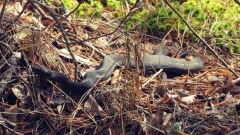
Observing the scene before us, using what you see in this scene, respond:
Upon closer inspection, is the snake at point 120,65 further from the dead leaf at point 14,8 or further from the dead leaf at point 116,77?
the dead leaf at point 14,8

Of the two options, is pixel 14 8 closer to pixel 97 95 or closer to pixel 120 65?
pixel 120 65

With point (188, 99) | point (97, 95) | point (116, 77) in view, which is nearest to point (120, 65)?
point (116, 77)

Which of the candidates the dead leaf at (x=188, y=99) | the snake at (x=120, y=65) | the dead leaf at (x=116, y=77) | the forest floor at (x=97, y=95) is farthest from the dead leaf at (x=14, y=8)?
the dead leaf at (x=188, y=99)

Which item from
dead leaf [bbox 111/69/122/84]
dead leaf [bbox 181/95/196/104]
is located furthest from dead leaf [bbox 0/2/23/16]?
dead leaf [bbox 181/95/196/104]

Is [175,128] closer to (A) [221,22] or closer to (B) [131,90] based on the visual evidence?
(B) [131,90]

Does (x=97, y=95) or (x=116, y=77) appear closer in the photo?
(x=97, y=95)

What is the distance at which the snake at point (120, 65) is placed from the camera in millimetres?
4621

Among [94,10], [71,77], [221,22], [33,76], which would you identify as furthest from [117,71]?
[221,22]

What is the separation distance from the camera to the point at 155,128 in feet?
13.8

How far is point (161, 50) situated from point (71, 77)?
4.07ft

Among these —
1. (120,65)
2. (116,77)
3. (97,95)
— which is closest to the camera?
(97,95)

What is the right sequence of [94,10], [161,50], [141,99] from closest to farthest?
[141,99] < [161,50] < [94,10]

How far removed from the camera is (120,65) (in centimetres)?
500

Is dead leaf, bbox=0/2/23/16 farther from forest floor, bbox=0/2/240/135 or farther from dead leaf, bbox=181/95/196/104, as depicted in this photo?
dead leaf, bbox=181/95/196/104
